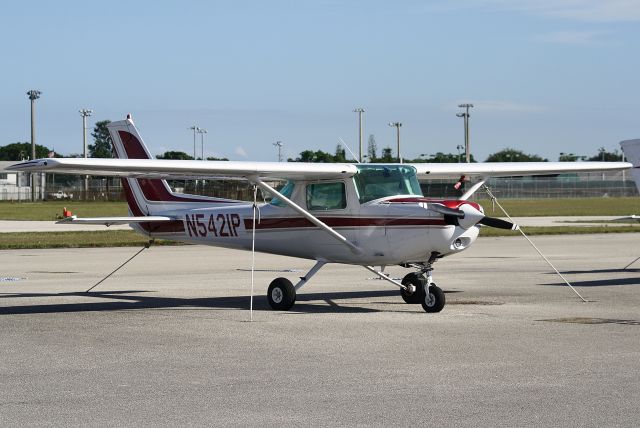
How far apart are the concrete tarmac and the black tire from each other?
0.21m

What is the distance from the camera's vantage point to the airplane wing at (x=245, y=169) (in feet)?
44.6

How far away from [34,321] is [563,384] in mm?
7723

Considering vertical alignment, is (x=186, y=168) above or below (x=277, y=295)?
above

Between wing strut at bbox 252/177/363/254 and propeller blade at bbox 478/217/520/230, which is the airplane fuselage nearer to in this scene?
wing strut at bbox 252/177/363/254

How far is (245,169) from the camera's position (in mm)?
15070

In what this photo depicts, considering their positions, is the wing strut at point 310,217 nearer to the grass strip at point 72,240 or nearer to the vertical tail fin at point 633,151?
the vertical tail fin at point 633,151

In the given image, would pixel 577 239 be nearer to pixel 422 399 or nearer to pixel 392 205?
pixel 392 205

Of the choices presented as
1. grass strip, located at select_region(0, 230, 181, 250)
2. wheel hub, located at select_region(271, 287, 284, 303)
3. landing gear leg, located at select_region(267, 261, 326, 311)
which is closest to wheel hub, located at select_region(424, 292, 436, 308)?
landing gear leg, located at select_region(267, 261, 326, 311)

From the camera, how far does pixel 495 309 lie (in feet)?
50.1

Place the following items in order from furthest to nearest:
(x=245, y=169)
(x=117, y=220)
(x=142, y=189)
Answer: (x=142, y=189), (x=117, y=220), (x=245, y=169)

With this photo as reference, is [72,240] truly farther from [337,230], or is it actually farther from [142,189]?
[337,230]

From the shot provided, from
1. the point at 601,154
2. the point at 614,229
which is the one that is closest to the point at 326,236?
the point at 614,229

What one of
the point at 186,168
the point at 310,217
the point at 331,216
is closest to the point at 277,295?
the point at 310,217

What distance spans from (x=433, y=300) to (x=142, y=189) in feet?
19.7
